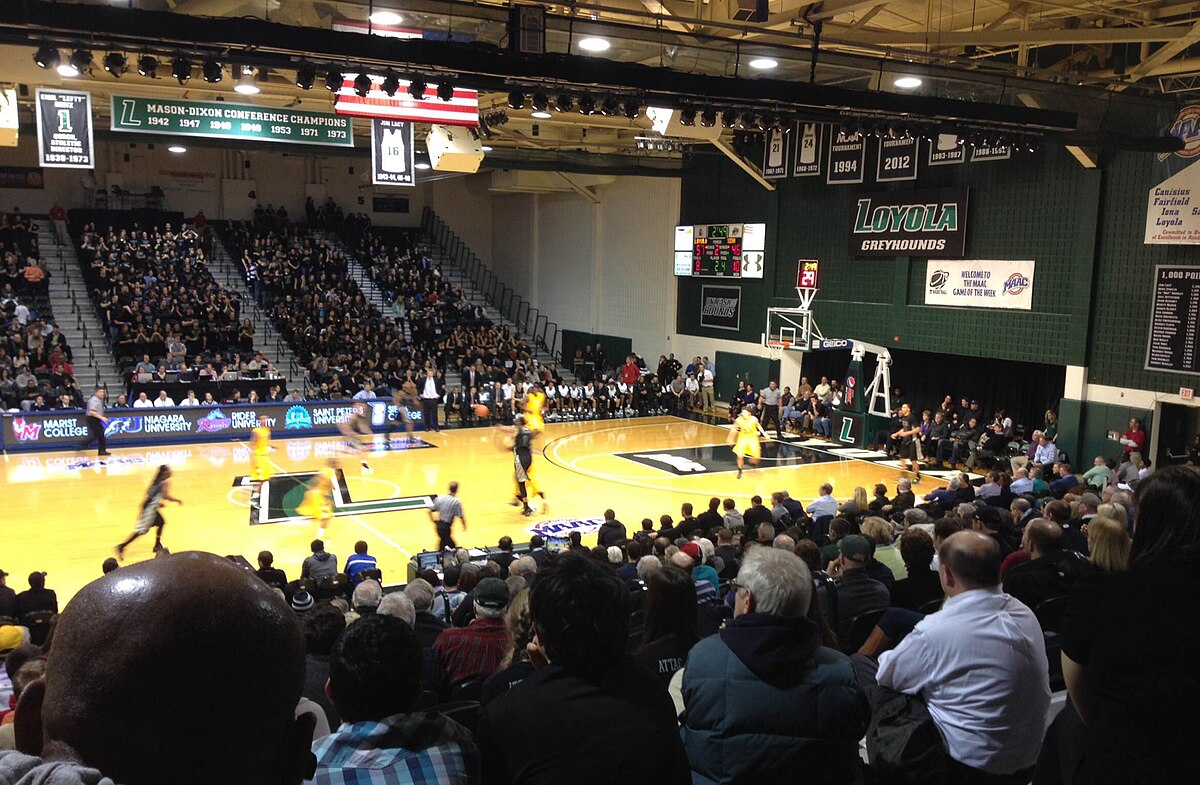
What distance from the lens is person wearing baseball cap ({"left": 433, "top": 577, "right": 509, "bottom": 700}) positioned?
4973 millimetres

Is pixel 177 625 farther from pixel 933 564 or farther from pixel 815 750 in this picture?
pixel 933 564

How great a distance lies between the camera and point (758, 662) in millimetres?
2799

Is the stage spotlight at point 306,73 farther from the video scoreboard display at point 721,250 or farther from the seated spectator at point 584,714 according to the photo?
the video scoreboard display at point 721,250

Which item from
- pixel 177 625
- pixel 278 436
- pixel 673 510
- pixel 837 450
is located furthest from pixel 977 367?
pixel 177 625

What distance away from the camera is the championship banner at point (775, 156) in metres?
26.1

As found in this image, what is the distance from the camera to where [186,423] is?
2194 centimetres

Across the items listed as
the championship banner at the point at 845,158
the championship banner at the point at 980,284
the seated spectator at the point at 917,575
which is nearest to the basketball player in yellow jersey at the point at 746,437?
the championship banner at the point at 980,284

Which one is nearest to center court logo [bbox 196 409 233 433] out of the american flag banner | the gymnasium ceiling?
the gymnasium ceiling

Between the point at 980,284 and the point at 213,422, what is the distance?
1778cm

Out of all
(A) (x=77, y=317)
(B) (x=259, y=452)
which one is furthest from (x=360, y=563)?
(A) (x=77, y=317)

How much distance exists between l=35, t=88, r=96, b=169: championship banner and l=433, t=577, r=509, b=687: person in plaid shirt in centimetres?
1259

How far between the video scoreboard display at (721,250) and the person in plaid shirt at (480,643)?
23346mm

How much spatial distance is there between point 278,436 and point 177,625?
22851mm

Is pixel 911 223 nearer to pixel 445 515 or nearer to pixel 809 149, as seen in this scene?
pixel 809 149
